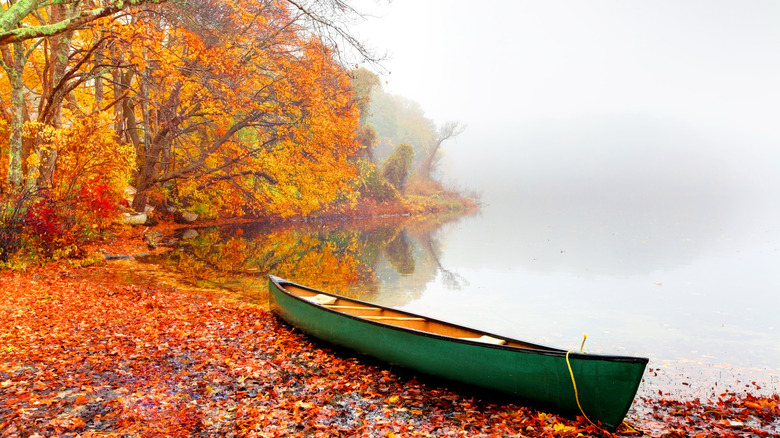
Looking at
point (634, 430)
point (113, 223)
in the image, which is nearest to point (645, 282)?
point (634, 430)

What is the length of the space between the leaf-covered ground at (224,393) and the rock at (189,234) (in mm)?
13553

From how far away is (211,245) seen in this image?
2058 cm

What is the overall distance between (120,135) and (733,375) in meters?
23.9

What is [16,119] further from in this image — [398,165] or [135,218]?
[398,165]

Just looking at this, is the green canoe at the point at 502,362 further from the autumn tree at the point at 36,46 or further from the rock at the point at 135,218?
Result: the rock at the point at 135,218

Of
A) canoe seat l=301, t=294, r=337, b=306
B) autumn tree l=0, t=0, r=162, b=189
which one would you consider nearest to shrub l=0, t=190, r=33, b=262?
autumn tree l=0, t=0, r=162, b=189

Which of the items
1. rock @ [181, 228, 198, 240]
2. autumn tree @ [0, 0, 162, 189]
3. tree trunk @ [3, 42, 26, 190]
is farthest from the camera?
rock @ [181, 228, 198, 240]

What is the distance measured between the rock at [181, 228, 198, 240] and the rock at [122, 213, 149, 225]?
1947 mm

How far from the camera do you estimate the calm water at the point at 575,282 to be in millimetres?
8977

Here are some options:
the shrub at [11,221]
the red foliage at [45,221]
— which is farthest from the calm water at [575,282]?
the shrub at [11,221]

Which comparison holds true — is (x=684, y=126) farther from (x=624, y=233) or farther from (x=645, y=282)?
(x=645, y=282)

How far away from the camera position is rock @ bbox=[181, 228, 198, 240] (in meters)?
22.5

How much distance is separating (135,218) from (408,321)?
1895 centimetres

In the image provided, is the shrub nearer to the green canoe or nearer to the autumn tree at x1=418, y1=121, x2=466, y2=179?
the green canoe
